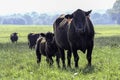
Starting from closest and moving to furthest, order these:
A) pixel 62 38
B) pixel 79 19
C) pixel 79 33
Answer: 1. pixel 79 19
2. pixel 79 33
3. pixel 62 38

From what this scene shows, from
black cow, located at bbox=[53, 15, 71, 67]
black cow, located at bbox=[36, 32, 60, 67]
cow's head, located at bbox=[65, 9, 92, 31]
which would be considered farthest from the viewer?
black cow, located at bbox=[36, 32, 60, 67]

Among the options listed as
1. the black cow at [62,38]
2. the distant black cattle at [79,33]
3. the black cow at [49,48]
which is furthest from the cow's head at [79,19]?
the black cow at [49,48]

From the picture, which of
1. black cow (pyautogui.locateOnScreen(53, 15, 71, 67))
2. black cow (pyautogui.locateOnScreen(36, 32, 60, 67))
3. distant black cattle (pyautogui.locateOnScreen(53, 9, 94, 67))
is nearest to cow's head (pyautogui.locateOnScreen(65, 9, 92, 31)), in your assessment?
distant black cattle (pyautogui.locateOnScreen(53, 9, 94, 67))

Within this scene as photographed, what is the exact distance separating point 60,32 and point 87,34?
6.18 feet

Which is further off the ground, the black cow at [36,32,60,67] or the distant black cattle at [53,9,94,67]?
the distant black cattle at [53,9,94,67]

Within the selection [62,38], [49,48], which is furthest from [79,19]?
[49,48]

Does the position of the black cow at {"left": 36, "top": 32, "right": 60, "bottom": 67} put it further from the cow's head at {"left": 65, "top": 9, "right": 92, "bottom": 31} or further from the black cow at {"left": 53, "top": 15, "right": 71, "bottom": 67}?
the cow's head at {"left": 65, "top": 9, "right": 92, "bottom": 31}

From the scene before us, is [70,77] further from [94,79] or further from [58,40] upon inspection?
[58,40]

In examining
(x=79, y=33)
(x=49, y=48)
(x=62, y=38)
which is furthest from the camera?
(x=49, y=48)

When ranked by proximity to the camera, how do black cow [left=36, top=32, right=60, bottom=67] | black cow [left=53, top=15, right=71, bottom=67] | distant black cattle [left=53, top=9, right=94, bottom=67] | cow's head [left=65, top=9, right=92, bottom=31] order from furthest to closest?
black cow [left=36, top=32, right=60, bottom=67] < black cow [left=53, top=15, right=71, bottom=67] < distant black cattle [left=53, top=9, right=94, bottom=67] < cow's head [left=65, top=9, right=92, bottom=31]

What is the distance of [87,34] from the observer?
1291 centimetres

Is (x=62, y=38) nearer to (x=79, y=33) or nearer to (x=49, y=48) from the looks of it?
(x=49, y=48)

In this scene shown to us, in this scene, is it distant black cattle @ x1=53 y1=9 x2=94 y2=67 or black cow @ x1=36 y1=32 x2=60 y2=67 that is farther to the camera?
black cow @ x1=36 y1=32 x2=60 y2=67

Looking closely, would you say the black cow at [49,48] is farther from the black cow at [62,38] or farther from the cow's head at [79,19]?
the cow's head at [79,19]
